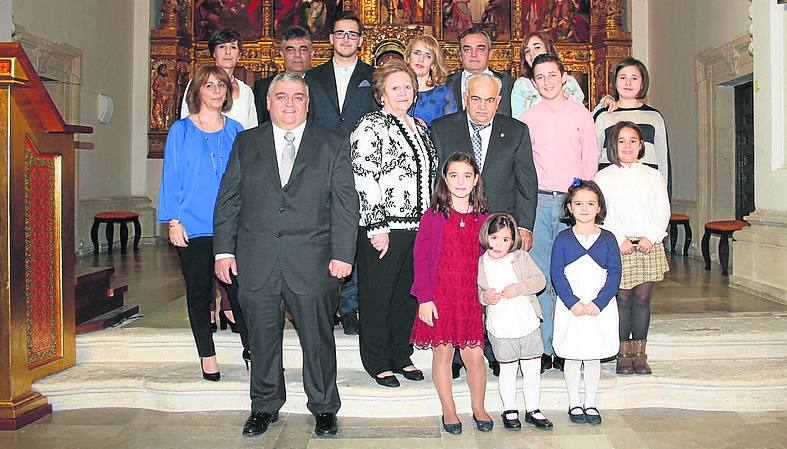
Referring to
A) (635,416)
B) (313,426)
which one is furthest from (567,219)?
(313,426)

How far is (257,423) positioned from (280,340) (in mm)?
441

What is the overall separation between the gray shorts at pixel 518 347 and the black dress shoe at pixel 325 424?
2.98 ft

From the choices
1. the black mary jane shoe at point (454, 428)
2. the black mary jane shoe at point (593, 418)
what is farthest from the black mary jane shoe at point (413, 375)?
the black mary jane shoe at point (593, 418)

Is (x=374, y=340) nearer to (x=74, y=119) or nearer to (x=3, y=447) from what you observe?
(x=3, y=447)

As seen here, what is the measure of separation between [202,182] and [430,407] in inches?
69.6

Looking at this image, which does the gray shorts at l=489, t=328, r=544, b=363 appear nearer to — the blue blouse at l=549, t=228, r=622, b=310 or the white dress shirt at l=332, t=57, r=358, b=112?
the blue blouse at l=549, t=228, r=622, b=310

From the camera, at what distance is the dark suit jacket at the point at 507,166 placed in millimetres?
4121

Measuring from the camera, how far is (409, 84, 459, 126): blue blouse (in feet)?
15.2

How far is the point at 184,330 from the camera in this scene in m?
5.13

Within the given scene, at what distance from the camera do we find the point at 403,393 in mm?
4199

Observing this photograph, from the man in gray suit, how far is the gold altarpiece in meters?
10.3

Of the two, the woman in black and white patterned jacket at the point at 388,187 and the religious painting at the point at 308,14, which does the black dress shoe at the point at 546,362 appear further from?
the religious painting at the point at 308,14

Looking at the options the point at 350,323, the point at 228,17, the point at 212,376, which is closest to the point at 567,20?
the point at 228,17

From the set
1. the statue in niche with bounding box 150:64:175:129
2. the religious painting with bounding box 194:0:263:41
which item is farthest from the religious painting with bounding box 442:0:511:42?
the statue in niche with bounding box 150:64:175:129
